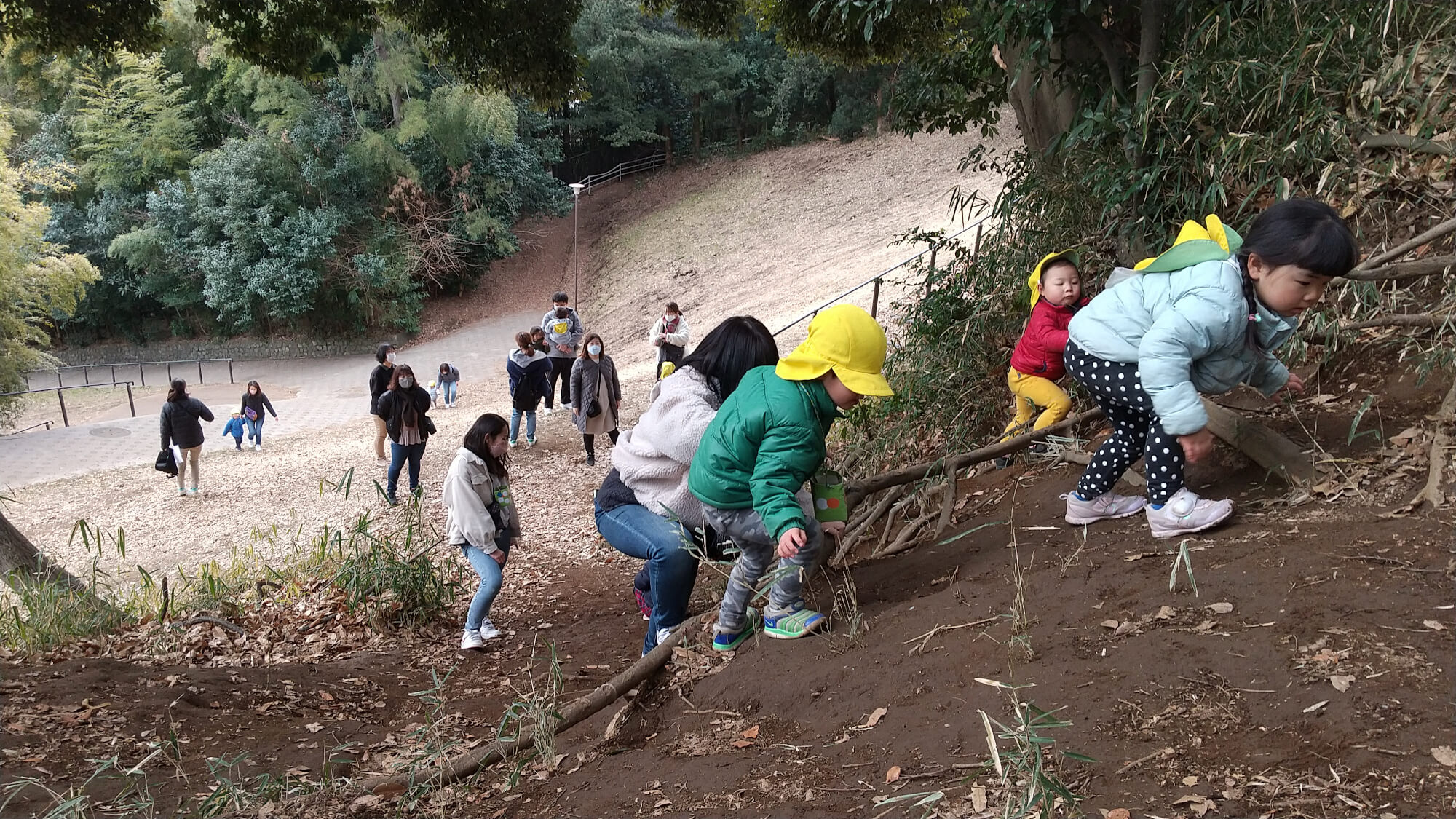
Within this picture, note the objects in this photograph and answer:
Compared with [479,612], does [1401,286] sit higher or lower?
higher

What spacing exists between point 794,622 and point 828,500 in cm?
49

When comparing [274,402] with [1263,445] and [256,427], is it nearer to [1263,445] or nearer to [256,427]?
[256,427]

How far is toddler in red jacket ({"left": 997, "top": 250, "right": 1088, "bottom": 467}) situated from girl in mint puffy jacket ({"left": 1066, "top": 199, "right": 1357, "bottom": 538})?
1.36 meters

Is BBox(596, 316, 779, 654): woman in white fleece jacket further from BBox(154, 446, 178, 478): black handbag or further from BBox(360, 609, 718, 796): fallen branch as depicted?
BBox(154, 446, 178, 478): black handbag

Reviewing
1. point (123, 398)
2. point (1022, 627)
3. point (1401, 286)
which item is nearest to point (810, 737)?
point (1022, 627)

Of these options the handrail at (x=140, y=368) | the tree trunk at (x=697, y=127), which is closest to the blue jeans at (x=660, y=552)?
the handrail at (x=140, y=368)

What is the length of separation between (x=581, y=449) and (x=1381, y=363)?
28.4ft

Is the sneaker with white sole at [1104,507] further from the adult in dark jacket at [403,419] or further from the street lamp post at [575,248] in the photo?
the street lamp post at [575,248]

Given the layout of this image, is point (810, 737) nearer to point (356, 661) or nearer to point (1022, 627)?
point (1022, 627)

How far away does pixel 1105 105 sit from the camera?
557cm

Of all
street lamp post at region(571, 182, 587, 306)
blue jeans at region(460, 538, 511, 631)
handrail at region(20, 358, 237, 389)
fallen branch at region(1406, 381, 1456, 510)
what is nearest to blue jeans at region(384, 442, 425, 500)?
blue jeans at region(460, 538, 511, 631)

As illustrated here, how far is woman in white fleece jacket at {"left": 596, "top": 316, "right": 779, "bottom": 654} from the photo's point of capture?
3.79 metres

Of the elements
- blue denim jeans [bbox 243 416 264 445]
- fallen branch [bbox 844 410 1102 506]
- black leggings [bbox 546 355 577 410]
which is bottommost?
blue denim jeans [bbox 243 416 264 445]

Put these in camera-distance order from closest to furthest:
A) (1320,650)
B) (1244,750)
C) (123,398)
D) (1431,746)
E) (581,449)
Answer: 1. (1431,746)
2. (1244,750)
3. (1320,650)
4. (581,449)
5. (123,398)
